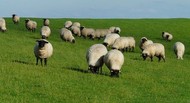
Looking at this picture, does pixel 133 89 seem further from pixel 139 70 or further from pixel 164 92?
pixel 139 70

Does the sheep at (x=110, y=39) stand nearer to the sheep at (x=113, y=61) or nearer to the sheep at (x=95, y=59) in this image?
the sheep at (x=95, y=59)

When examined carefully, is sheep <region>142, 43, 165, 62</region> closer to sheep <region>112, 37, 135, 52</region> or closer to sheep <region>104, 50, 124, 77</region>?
sheep <region>112, 37, 135, 52</region>

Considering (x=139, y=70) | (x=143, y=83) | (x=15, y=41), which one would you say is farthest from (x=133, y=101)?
(x=15, y=41)

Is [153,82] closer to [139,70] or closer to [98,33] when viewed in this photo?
[139,70]

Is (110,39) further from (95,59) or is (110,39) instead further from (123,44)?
(95,59)

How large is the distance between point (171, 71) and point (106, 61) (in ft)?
22.9

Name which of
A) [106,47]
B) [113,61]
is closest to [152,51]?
[106,47]

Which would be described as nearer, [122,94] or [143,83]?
[122,94]

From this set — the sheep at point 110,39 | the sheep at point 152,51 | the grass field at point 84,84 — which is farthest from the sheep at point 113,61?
the sheep at point 110,39

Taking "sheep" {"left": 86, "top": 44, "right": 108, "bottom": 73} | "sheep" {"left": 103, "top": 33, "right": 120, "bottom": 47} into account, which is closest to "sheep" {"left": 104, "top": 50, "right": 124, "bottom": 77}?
"sheep" {"left": 86, "top": 44, "right": 108, "bottom": 73}

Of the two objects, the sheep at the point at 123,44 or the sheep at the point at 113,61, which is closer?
the sheep at the point at 113,61

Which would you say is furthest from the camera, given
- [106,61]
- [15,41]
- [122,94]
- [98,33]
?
[98,33]

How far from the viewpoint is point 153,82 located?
21.3m

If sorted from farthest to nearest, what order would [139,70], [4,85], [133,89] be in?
[139,70] < [133,89] < [4,85]
